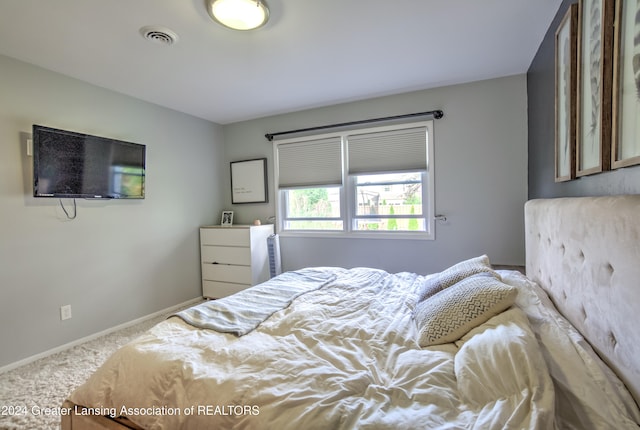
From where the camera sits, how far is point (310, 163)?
11.8 ft

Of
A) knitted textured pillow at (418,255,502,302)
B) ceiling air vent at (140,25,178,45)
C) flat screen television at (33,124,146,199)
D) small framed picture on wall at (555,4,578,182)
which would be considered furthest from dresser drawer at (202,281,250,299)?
small framed picture on wall at (555,4,578,182)

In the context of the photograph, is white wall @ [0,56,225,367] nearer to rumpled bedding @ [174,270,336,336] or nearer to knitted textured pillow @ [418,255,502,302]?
rumpled bedding @ [174,270,336,336]

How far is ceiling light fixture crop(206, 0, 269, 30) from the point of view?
1671 millimetres

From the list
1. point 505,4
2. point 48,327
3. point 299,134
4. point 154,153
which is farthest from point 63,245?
point 505,4

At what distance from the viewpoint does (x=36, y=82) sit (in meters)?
2.36

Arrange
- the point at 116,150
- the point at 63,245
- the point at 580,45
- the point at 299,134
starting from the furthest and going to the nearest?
the point at 299,134
the point at 116,150
the point at 63,245
the point at 580,45

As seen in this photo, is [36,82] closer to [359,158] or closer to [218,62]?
[218,62]

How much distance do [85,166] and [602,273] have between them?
11.2 feet

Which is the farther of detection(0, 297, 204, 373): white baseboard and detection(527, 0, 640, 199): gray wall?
detection(0, 297, 204, 373): white baseboard

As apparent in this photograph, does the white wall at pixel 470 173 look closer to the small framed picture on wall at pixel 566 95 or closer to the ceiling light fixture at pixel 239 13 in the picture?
the small framed picture on wall at pixel 566 95

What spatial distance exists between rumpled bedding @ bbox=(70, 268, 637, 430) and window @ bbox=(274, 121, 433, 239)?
187 cm

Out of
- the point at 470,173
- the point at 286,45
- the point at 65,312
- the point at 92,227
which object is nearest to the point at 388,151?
the point at 470,173

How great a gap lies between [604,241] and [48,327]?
3.62 m

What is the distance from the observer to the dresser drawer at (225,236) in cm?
348
